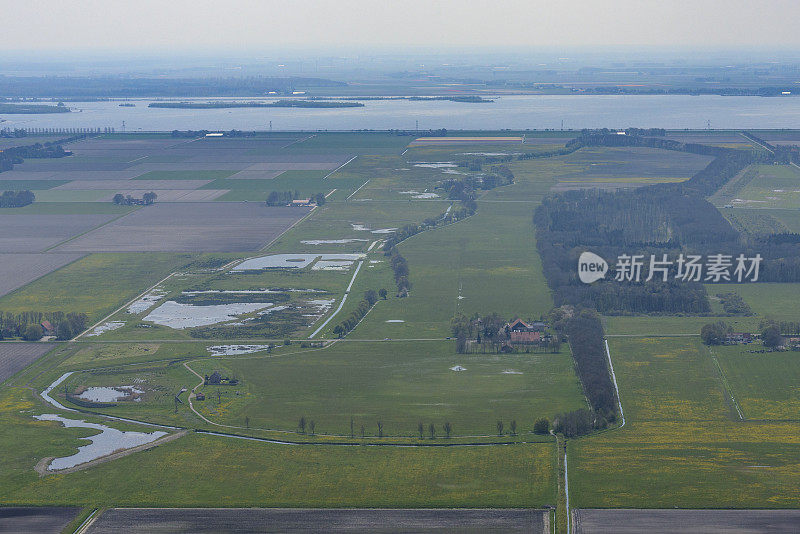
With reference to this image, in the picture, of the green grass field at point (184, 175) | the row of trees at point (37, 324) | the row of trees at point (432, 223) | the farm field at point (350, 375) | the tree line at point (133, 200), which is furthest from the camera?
the green grass field at point (184, 175)

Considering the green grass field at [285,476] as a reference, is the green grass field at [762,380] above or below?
above

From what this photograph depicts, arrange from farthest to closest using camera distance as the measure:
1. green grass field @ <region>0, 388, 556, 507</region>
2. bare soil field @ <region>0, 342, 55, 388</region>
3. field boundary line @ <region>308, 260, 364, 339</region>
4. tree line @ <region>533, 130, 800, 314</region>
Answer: tree line @ <region>533, 130, 800, 314</region>, field boundary line @ <region>308, 260, 364, 339</region>, bare soil field @ <region>0, 342, 55, 388</region>, green grass field @ <region>0, 388, 556, 507</region>

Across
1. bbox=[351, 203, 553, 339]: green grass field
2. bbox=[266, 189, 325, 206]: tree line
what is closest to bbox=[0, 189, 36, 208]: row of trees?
bbox=[266, 189, 325, 206]: tree line

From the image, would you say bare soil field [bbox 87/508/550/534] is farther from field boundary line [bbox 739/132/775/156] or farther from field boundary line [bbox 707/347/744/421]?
field boundary line [bbox 739/132/775/156]

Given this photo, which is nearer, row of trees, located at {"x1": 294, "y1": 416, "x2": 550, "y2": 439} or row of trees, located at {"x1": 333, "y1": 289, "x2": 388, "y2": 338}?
row of trees, located at {"x1": 294, "y1": 416, "x2": 550, "y2": 439}

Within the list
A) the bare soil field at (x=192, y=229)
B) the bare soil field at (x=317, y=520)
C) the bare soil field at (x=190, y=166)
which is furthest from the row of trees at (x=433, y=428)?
the bare soil field at (x=190, y=166)

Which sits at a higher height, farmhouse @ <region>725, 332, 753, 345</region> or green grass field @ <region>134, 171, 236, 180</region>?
green grass field @ <region>134, 171, 236, 180</region>

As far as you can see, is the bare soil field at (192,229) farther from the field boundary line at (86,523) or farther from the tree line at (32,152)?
the field boundary line at (86,523)

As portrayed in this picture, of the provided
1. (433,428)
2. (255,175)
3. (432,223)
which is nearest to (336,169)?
(255,175)

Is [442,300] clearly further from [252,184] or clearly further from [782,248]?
[252,184]
